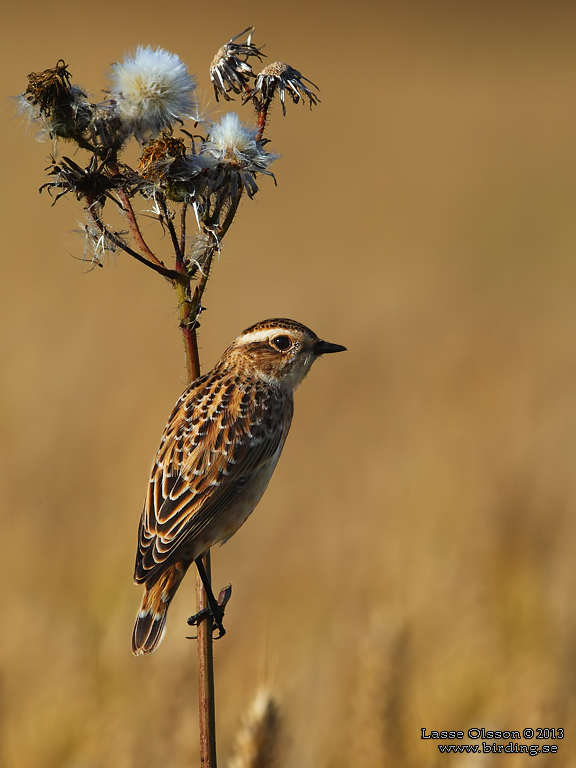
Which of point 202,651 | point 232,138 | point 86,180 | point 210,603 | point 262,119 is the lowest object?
point 202,651

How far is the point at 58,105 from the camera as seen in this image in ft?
9.12

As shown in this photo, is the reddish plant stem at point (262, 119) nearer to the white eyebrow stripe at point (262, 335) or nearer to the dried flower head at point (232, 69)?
the dried flower head at point (232, 69)

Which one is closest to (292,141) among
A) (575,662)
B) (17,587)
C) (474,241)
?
(474,241)

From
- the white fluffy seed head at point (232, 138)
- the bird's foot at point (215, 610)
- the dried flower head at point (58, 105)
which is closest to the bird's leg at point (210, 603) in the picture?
the bird's foot at point (215, 610)

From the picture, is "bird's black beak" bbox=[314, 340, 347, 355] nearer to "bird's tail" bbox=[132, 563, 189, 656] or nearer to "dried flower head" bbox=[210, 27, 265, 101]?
"bird's tail" bbox=[132, 563, 189, 656]

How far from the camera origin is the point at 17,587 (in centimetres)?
602

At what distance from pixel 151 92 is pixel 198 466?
1441mm

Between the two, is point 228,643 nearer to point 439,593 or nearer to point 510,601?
point 439,593

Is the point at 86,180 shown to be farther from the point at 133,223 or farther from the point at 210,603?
the point at 210,603

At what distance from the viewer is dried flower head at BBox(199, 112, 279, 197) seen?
276 cm

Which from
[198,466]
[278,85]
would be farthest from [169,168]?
[198,466]

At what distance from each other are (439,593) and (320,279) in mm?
10595

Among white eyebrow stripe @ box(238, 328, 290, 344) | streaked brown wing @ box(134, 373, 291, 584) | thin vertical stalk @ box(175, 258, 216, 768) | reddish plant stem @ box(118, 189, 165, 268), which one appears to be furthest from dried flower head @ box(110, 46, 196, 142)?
white eyebrow stripe @ box(238, 328, 290, 344)

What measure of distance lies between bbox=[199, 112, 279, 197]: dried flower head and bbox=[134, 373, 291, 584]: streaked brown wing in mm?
1068
